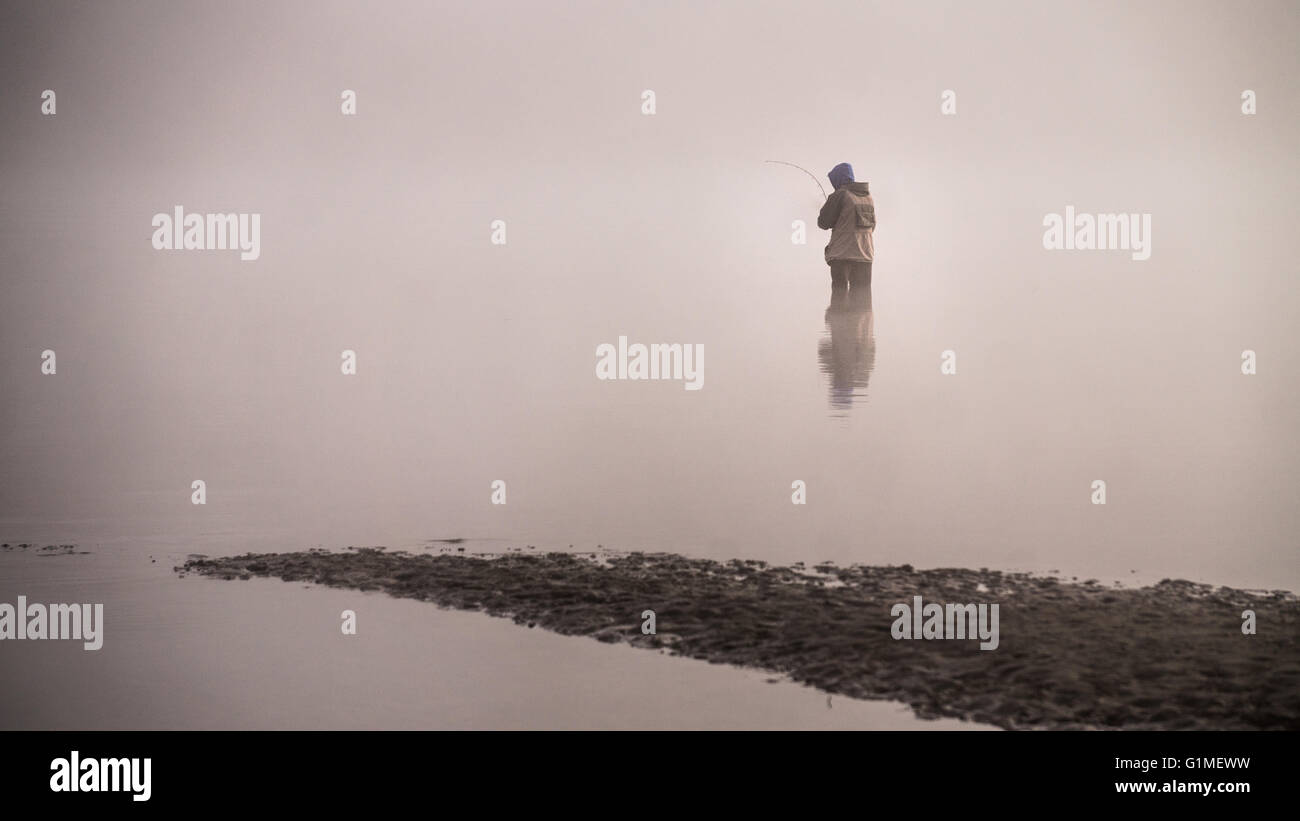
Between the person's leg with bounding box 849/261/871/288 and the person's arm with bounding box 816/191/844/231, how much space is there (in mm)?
1572

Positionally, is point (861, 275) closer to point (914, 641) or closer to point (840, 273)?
point (840, 273)

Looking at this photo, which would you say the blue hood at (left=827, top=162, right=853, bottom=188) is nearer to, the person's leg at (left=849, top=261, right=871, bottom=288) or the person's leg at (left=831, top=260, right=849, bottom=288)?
the person's leg at (left=831, top=260, right=849, bottom=288)

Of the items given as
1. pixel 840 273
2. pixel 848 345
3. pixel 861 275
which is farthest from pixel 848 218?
pixel 840 273

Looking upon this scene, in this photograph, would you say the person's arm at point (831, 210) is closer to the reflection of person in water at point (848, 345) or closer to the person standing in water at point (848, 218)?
the person standing in water at point (848, 218)

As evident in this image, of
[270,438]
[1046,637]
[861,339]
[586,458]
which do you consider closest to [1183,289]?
[861,339]

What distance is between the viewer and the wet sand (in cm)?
793

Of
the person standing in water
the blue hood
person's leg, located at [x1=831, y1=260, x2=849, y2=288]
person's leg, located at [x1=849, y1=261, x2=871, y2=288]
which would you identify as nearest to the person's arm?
the person standing in water

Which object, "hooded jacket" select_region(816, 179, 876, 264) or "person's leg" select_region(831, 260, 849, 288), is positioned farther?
"person's leg" select_region(831, 260, 849, 288)

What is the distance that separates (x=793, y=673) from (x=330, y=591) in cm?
420

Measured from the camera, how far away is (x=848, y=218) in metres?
22.8

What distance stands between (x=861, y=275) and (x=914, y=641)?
16834 mm

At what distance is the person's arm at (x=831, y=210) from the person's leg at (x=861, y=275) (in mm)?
1572

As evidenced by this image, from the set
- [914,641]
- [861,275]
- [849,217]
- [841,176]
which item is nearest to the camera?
[914,641]

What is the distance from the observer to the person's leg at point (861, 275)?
2455 centimetres
